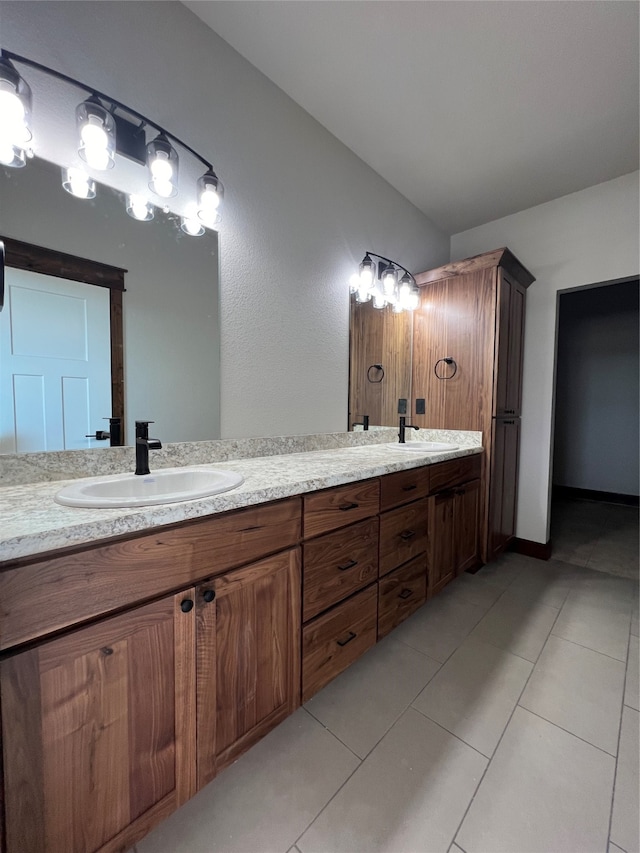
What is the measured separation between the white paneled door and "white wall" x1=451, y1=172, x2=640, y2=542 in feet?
8.83

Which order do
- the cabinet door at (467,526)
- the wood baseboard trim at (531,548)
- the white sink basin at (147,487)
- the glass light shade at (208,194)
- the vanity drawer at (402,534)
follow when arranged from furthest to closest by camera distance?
the wood baseboard trim at (531,548) < the cabinet door at (467,526) < the vanity drawer at (402,534) < the glass light shade at (208,194) < the white sink basin at (147,487)

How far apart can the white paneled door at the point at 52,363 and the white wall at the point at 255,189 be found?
47 cm

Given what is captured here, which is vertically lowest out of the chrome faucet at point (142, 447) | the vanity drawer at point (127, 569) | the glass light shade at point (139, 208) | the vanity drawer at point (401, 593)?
the vanity drawer at point (401, 593)

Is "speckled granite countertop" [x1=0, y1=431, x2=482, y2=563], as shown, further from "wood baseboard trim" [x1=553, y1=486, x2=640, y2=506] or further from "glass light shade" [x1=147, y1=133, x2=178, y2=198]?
"wood baseboard trim" [x1=553, y1=486, x2=640, y2=506]

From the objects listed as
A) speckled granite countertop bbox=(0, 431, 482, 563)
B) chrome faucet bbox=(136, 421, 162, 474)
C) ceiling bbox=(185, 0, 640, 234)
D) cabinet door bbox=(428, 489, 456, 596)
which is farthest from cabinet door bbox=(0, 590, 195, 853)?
ceiling bbox=(185, 0, 640, 234)

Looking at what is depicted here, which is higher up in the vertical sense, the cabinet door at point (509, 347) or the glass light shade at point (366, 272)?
the glass light shade at point (366, 272)

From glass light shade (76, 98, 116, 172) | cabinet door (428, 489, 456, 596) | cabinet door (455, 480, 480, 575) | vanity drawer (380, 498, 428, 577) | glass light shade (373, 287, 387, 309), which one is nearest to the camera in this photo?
glass light shade (76, 98, 116, 172)

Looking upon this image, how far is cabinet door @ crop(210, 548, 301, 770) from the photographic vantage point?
89 cm

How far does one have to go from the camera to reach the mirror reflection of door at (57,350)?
3.15ft

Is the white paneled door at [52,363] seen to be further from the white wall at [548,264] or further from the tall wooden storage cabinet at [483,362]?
the white wall at [548,264]

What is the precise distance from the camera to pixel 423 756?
106 centimetres

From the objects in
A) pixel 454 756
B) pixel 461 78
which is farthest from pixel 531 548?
pixel 461 78

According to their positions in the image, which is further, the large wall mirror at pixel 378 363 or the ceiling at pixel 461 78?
the large wall mirror at pixel 378 363

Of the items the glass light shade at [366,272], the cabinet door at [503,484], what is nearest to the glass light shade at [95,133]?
the glass light shade at [366,272]
